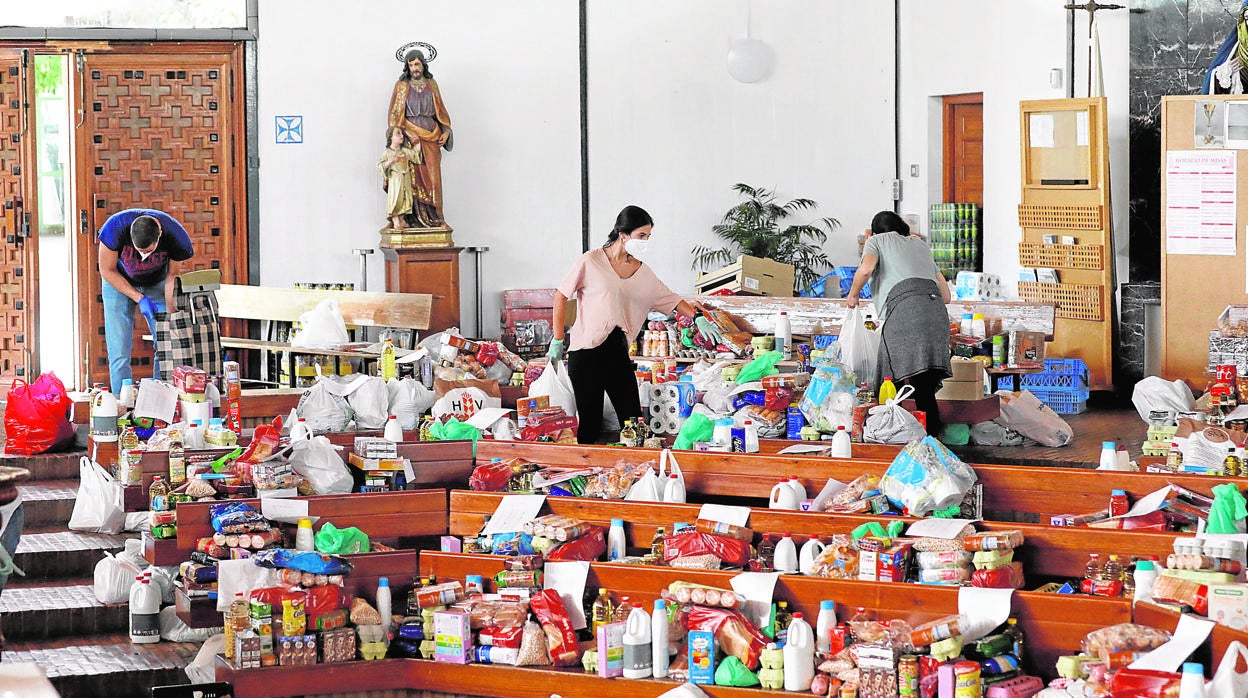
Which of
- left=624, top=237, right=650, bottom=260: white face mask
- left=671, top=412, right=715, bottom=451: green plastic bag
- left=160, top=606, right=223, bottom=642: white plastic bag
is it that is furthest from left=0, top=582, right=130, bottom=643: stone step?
left=624, top=237, right=650, bottom=260: white face mask

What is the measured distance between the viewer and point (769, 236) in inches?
499

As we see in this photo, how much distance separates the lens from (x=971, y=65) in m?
12.2

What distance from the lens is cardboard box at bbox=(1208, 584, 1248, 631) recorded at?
15.1ft

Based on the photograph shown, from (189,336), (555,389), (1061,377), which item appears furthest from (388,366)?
(1061,377)

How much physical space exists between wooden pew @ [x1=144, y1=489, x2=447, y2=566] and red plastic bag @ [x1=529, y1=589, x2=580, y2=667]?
90 cm

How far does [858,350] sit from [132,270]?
3904 mm

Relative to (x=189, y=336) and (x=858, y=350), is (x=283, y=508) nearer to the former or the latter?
(x=189, y=336)

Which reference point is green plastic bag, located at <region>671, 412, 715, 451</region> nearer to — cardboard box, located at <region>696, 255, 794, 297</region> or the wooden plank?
cardboard box, located at <region>696, 255, 794, 297</region>

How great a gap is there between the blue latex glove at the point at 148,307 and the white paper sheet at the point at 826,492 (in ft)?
13.2

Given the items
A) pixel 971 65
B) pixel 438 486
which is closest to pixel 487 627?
pixel 438 486

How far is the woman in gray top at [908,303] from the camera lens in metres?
7.73

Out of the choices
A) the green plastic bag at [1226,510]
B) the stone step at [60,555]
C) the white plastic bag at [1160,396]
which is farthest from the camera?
the white plastic bag at [1160,396]

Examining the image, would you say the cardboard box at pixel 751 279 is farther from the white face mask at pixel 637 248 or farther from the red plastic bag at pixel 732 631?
the red plastic bag at pixel 732 631

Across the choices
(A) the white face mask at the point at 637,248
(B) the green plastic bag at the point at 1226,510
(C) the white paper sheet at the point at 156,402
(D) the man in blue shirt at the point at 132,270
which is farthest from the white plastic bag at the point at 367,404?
(B) the green plastic bag at the point at 1226,510
